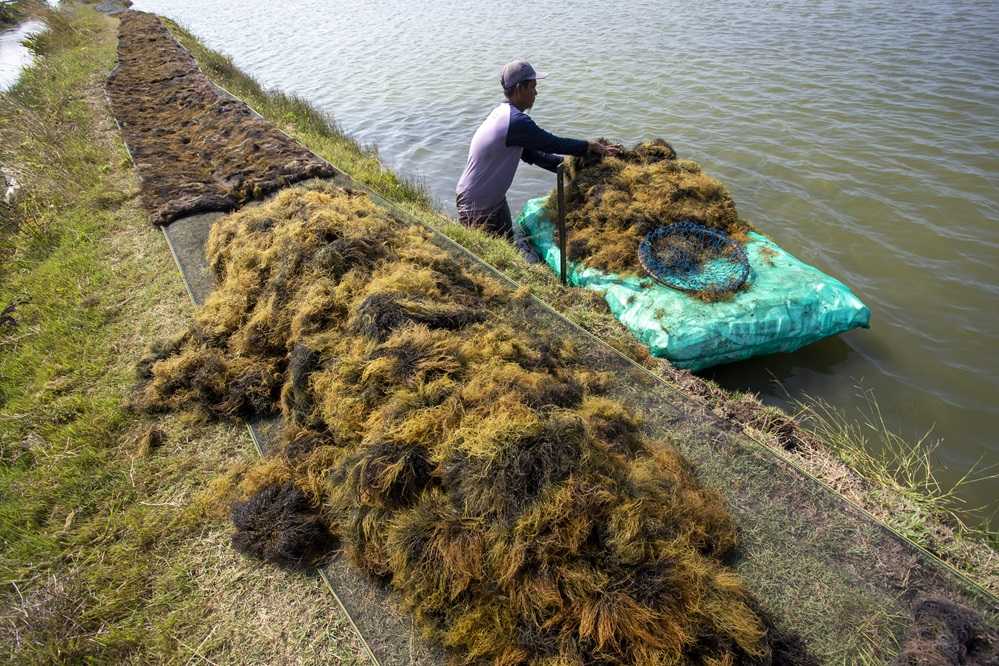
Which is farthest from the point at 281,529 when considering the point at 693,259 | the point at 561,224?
the point at 693,259

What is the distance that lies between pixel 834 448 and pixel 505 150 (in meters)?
4.10

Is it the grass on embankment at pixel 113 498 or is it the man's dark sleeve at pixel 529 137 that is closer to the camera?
the grass on embankment at pixel 113 498

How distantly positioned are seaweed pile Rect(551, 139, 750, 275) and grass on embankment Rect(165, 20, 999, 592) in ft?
1.84

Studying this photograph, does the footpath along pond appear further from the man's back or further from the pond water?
the pond water

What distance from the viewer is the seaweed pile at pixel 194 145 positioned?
21.4 feet

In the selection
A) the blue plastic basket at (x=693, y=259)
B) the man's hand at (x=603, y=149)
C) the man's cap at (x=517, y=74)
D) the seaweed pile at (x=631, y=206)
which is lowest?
the blue plastic basket at (x=693, y=259)

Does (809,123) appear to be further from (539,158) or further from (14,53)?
(14,53)

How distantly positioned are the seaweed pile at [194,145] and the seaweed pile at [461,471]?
3334 mm

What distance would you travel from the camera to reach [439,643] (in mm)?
2213

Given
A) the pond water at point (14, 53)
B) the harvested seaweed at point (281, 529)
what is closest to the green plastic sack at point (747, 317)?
the harvested seaweed at point (281, 529)

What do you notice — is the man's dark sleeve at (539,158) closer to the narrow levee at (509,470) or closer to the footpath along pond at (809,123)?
the narrow levee at (509,470)

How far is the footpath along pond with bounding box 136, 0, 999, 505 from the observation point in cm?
470

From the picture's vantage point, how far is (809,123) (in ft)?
28.5

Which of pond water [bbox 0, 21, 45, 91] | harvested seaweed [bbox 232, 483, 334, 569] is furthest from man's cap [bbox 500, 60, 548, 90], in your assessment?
pond water [bbox 0, 21, 45, 91]
